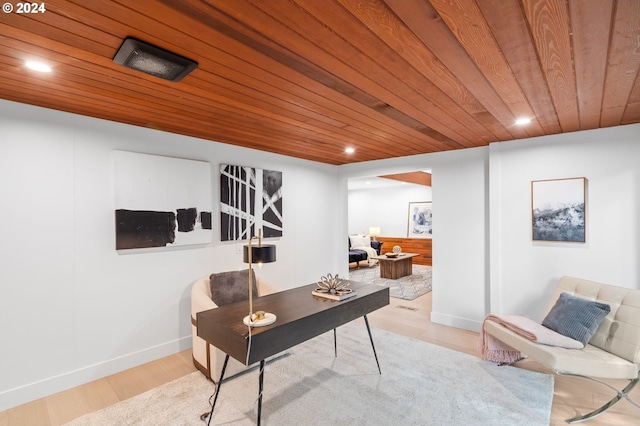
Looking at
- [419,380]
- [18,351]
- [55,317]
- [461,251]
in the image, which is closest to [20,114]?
[55,317]

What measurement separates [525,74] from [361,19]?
1158 millimetres

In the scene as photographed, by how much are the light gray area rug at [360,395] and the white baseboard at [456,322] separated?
854 mm

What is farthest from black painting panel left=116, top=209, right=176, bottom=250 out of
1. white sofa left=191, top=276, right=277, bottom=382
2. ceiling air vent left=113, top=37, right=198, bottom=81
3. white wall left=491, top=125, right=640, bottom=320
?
white wall left=491, top=125, right=640, bottom=320

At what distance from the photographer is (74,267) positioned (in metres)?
2.60

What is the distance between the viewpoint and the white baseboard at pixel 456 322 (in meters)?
3.83

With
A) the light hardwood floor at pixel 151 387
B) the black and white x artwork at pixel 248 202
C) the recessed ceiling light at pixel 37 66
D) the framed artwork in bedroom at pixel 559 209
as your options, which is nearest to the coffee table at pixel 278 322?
the light hardwood floor at pixel 151 387

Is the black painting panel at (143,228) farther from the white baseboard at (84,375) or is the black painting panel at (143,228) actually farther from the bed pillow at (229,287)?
the white baseboard at (84,375)

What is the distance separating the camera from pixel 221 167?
11.8 feet

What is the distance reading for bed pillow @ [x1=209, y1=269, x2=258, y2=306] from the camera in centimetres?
304

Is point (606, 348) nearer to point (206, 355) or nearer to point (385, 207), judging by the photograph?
point (206, 355)

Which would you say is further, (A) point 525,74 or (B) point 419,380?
(B) point 419,380

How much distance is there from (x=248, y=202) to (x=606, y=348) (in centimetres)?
367

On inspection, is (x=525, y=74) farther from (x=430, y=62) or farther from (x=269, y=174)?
(x=269, y=174)

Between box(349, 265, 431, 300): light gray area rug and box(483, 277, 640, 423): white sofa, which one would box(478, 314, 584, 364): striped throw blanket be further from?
box(349, 265, 431, 300): light gray area rug
